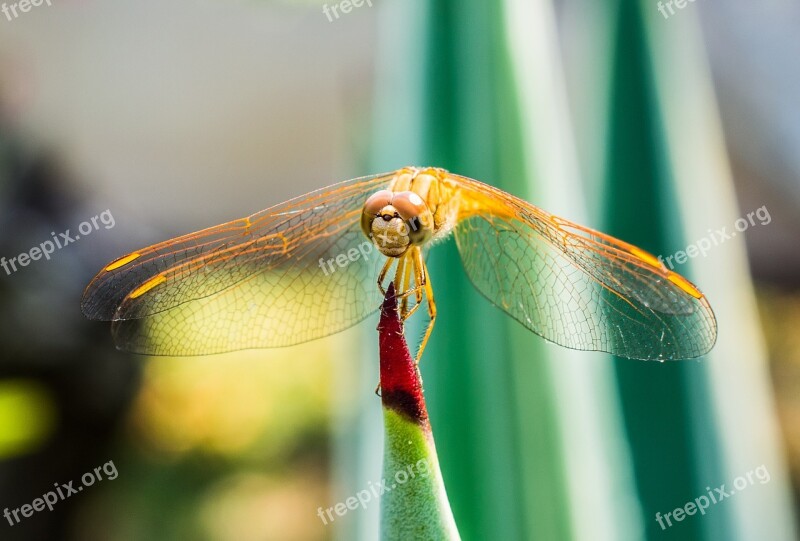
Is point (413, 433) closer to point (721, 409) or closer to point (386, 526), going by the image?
point (386, 526)

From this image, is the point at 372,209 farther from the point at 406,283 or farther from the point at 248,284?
the point at 248,284

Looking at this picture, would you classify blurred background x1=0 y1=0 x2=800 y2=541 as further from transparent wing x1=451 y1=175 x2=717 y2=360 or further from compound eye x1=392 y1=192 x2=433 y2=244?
compound eye x1=392 y1=192 x2=433 y2=244

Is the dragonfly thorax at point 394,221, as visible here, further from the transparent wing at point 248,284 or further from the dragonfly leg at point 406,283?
the transparent wing at point 248,284

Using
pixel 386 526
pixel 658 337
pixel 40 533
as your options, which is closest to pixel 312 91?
pixel 40 533

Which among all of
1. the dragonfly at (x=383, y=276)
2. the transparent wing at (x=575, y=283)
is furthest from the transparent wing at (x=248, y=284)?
the transparent wing at (x=575, y=283)

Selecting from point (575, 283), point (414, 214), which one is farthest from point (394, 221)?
point (575, 283)

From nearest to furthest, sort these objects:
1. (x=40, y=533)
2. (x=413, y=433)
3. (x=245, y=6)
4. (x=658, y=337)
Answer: (x=413, y=433)
(x=658, y=337)
(x=40, y=533)
(x=245, y=6)
